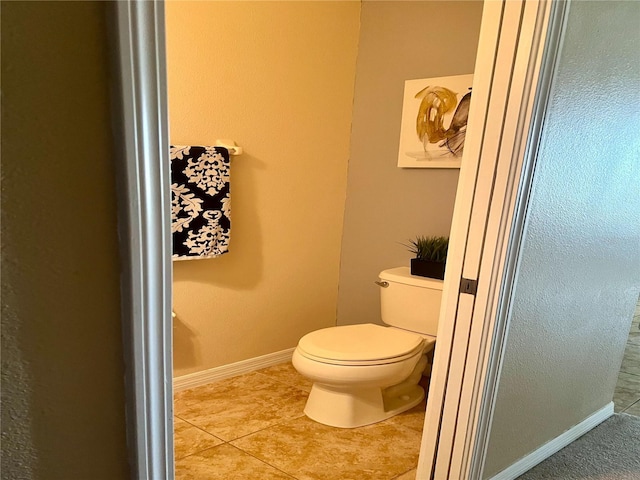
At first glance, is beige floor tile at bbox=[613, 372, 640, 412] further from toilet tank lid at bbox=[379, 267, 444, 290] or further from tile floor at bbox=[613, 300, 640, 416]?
toilet tank lid at bbox=[379, 267, 444, 290]

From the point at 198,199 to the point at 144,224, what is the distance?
4.99 ft

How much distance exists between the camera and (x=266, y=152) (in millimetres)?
2385

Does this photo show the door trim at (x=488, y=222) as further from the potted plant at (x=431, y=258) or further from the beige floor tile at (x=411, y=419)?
the potted plant at (x=431, y=258)

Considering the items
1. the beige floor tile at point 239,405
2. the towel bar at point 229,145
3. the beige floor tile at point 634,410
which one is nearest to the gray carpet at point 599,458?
the beige floor tile at point 634,410

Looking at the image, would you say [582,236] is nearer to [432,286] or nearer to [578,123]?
[578,123]

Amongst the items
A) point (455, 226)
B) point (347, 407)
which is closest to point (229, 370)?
point (347, 407)

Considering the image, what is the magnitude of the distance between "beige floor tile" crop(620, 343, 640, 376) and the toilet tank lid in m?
1.68

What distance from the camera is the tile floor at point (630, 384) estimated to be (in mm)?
2361

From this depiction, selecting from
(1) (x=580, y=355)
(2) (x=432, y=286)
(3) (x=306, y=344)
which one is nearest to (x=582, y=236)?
(1) (x=580, y=355)

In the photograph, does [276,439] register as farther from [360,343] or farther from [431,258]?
[431,258]

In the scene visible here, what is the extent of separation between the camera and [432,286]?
2109 millimetres

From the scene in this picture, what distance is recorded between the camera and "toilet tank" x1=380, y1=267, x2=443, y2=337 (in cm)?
213

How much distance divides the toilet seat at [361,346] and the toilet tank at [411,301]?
0.06m

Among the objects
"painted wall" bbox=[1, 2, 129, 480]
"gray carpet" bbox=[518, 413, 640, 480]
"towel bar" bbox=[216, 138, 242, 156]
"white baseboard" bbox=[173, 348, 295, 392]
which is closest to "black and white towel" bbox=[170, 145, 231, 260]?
"towel bar" bbox=[216, 138, 242, 156]
